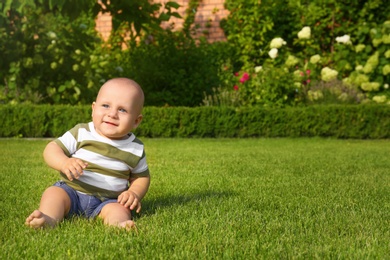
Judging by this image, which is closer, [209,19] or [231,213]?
[231,213]

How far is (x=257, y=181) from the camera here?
4.71 metres

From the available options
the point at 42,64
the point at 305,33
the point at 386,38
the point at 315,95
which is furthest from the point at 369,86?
the point at 42,64

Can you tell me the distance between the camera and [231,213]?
3.29m

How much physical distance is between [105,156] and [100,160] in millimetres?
34

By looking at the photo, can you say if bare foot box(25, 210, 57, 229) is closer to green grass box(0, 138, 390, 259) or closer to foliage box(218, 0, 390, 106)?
green grass box(0, 138, 390, 259)

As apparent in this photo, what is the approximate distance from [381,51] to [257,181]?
7634 mm

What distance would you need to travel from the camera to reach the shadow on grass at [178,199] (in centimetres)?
355

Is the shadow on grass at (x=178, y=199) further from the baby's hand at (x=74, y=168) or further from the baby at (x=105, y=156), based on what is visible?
the baby's hand at (x=74, y=168)

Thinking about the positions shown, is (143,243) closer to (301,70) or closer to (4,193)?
(4,193)

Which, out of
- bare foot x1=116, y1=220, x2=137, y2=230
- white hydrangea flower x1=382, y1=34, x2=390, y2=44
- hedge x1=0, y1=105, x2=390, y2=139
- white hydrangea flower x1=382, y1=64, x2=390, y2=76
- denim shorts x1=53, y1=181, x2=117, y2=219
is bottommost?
hedge x1=0, y1=105, x2=390, y2=139

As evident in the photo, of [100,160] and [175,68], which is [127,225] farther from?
[175,68]

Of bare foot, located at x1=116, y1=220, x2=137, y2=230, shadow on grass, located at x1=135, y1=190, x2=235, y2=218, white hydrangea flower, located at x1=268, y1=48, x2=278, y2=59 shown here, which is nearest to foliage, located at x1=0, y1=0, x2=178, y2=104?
white hydrangea flower, located at x1=268, y1=48, x2=278, y2=59

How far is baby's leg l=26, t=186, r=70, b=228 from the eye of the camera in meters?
2.82

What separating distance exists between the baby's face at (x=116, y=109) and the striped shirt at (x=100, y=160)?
0.28 ft
